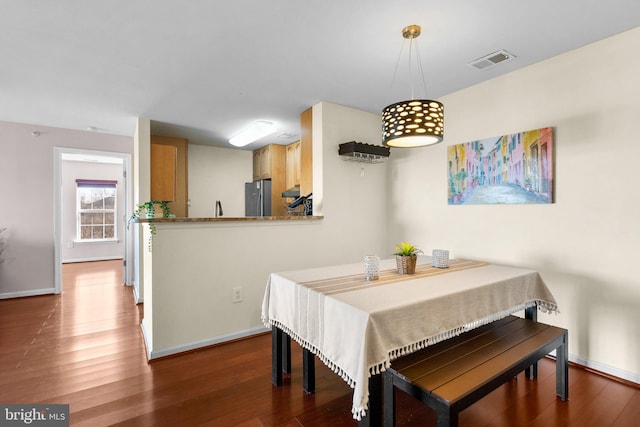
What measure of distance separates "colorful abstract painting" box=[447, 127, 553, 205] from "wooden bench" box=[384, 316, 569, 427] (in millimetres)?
1129

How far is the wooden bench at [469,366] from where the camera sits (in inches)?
49.8

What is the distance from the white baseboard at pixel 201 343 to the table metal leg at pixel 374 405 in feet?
5.80

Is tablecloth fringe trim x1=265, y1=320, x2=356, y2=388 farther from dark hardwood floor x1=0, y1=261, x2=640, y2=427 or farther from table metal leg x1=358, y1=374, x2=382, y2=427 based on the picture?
dark hardwood floor x1=0, y1=261, x2=640, y2=427

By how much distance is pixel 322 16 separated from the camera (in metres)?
1.86

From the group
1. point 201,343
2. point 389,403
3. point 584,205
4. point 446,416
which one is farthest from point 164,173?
point 584,205

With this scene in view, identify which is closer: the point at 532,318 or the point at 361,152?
the point at 532,318

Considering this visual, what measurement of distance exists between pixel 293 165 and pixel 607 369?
4.18 m

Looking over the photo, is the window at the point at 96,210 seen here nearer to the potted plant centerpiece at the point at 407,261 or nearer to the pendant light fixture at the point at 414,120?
the potted plant centerpiece at the point at 407,261

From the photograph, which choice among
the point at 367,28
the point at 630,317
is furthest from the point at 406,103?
the point at 630,317

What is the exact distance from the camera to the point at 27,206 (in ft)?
13.8

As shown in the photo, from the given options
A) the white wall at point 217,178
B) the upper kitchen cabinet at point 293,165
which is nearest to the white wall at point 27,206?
the white wall at point 217,178

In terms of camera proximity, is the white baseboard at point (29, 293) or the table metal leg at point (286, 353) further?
the white baseboard at point (29, 293)

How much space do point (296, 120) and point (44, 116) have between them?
316 centimetres

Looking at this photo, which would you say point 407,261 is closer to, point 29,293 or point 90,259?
point 29,293
